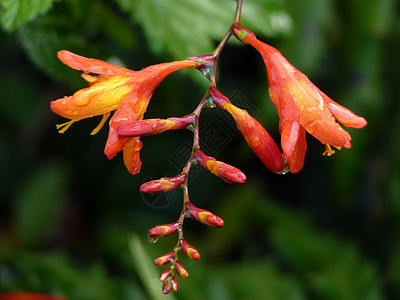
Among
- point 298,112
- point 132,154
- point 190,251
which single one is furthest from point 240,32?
point 190,251

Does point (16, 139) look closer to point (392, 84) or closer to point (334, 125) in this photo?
point (392, 84)

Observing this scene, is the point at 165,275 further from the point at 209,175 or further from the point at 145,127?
the point at 209,175

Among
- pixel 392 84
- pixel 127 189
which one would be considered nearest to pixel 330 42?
pixel 392 84

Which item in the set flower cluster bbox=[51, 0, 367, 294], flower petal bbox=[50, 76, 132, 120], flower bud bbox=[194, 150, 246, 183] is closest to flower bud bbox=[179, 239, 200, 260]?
flower cluster bbox=[51, 0, 367, 294]

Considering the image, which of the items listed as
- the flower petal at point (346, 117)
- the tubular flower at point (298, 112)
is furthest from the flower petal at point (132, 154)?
the flower petal at point (346, 117)

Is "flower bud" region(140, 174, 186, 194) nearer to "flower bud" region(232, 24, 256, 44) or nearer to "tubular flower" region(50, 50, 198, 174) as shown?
"tubular flower" region(50, 50, 198, 174)

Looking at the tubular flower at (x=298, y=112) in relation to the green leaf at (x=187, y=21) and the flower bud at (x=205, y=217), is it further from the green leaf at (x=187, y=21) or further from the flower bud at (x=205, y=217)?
the green leaf at (x=187, y=21)

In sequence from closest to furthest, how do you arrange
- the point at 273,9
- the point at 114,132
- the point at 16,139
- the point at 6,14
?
1. the point at 114,132
2. the point at 6,14
3. the point at 273,9
4. the point at 16,139
